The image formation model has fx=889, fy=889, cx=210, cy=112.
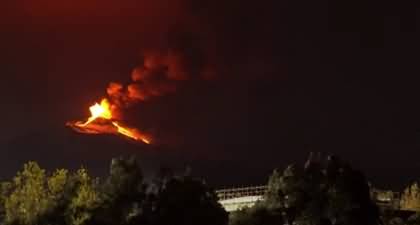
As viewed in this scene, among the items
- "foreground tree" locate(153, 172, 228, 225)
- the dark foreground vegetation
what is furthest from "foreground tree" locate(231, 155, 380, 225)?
"foreground tree" locate(153, 172, 228, 225)

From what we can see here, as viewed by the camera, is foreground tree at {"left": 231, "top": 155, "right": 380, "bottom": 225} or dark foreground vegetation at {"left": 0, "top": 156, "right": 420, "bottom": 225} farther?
foreground tree at {"left": 231, "top": 155, "right": 380, "bottom": 225}

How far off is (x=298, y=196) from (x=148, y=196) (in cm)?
887

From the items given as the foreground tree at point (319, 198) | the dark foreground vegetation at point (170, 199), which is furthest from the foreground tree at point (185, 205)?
the foreground tree at point (319, 198)

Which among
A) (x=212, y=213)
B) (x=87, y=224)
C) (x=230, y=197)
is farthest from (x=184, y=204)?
(x=230, y=197)

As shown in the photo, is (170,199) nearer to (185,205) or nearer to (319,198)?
(185,205)

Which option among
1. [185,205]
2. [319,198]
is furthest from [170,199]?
[319,198]

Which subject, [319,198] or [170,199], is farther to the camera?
[319,198]

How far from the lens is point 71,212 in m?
49.4

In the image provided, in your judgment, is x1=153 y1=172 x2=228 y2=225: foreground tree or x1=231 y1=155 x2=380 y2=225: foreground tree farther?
x1=231 y1=155 x2=380 y2=225: foreground tree

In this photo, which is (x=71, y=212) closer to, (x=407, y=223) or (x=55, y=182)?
(x=55, y=182)

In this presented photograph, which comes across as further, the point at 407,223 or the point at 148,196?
the point at 407,223

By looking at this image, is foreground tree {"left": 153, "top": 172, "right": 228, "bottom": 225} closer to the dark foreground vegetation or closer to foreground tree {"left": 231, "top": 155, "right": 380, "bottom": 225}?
the dark foreground vegetation

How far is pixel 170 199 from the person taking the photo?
47.9m

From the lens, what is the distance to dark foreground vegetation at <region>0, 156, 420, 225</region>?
4784cm
